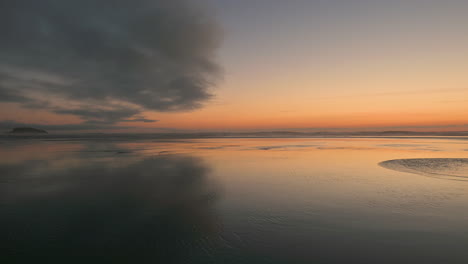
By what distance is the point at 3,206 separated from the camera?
6.63 m

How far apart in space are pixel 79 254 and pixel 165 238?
1.49 metres

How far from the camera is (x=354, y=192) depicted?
26.8ft

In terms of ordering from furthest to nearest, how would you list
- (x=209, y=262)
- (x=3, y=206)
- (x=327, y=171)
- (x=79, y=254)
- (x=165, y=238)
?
(x=327, y=171) → (x=3, y=206) → (x=165, y=238) → (x=79, y=254) → (x=209, y=262)

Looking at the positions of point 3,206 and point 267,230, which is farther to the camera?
point 3,206

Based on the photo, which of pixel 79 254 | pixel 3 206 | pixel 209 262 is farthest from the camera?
pixel 3 206

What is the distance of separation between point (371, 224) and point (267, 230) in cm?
253

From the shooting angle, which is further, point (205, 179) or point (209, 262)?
point (205, 179)

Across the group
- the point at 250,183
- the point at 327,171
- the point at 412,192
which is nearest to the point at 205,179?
the point at 250,183

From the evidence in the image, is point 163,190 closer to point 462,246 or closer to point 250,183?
point 250,183

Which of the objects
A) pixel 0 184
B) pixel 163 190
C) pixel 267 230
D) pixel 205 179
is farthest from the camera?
pixel 205 179

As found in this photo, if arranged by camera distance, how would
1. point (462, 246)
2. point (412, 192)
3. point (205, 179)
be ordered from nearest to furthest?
point (462, 246) → point (412, 192) → point (205, 179)

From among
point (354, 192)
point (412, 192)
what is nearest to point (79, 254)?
point (354, 192)

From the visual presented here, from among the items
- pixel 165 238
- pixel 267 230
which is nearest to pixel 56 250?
pixel 165 238

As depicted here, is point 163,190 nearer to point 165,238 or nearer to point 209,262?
point 165,238
